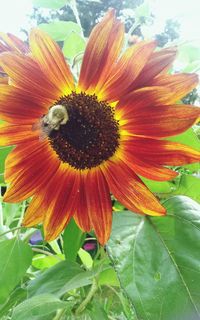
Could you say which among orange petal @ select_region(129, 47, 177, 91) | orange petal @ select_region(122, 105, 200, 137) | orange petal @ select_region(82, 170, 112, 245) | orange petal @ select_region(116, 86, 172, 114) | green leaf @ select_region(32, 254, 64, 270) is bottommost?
green leaf @ select_region(32, 254, 64, 270)

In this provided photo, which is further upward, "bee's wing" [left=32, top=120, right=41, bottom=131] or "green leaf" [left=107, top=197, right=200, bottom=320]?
"bee's wing" [left=32, top=120, right=41, bottom=131]

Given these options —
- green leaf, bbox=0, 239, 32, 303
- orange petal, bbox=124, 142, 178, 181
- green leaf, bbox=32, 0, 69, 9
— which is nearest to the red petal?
orange petal, bbox=124, 142, 178, 181

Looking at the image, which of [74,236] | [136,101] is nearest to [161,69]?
[136,101]

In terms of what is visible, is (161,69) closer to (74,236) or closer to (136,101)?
(136,101)

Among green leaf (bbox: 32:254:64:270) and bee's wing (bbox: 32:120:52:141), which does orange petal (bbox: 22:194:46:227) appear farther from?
green leaf (bbox: 32:254:64:270)

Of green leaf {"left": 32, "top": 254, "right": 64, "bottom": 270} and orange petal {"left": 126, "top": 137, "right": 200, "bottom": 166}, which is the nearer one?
orange petal {"left": 126, "top": 137, "right": 200, "bottom": 166}

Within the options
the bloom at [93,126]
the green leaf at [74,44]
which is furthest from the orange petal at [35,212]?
the green leaf at [74,44]

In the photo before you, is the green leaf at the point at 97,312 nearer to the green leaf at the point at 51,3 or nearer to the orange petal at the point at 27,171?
the orange petal at the point at 27,171

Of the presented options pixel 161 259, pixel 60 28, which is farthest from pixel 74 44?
pixel 161 259
